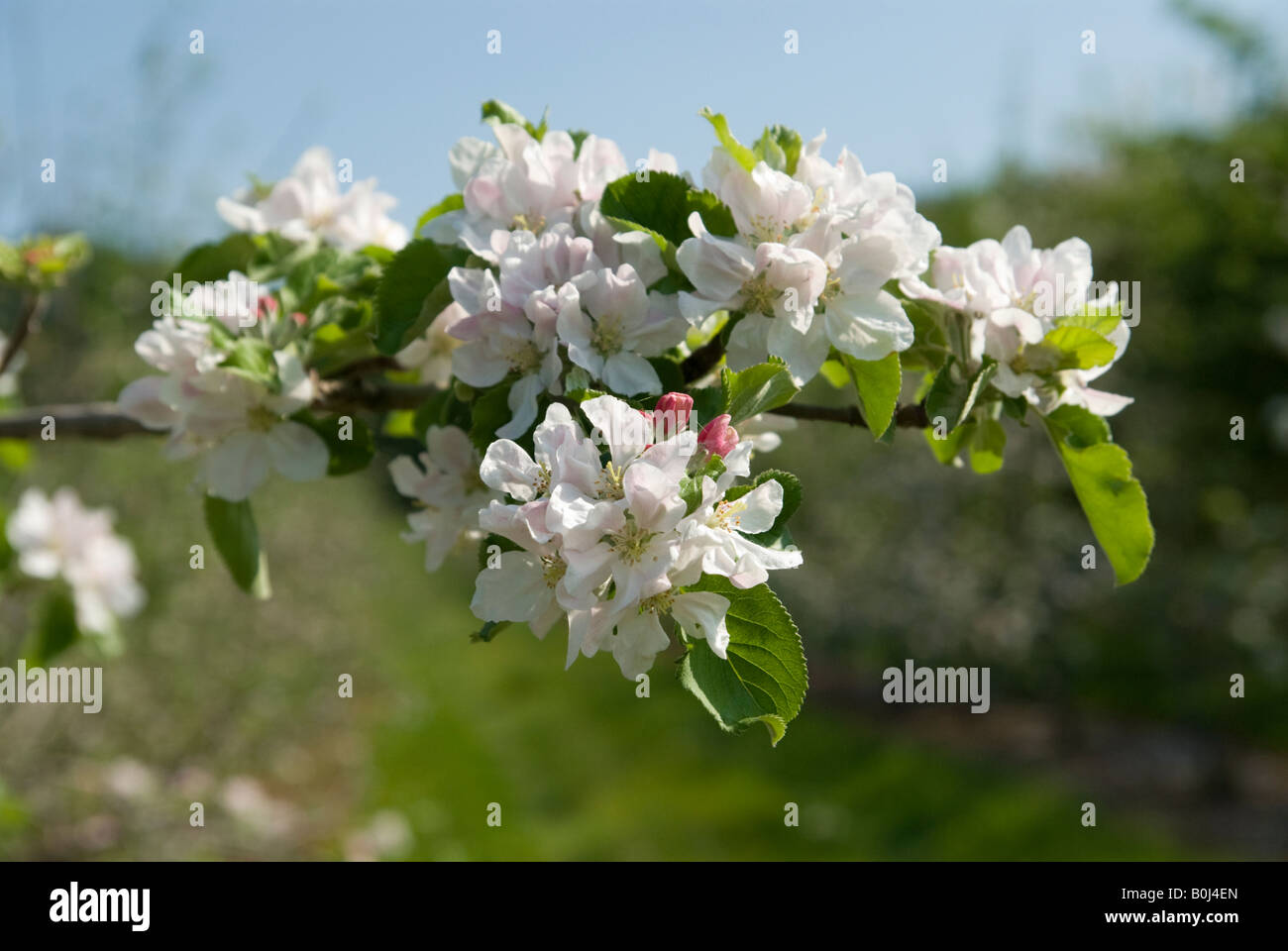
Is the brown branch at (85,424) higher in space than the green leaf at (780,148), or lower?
lower

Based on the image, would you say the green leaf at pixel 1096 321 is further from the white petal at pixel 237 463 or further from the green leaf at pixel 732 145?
the white petal at pixel 237 463

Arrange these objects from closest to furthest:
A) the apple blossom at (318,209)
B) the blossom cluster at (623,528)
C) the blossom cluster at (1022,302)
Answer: the blossom cluster at (623,528)
the blossom cluster at (1022,302)
the apple blossom at (318,209)

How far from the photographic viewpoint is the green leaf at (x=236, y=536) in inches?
47.0

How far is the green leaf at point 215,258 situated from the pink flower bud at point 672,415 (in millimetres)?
737

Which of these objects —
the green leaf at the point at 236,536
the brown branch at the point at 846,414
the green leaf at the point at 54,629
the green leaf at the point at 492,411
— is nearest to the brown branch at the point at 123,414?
the green leaf at the point at 236,536

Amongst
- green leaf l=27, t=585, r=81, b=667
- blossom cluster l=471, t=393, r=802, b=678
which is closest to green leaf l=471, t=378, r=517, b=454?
blossom cluster l=471, t=393, r=802, b=678

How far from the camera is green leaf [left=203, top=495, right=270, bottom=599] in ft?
3.92

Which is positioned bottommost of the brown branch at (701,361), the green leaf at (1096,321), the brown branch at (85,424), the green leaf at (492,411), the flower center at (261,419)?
the green leaf at (492,411)

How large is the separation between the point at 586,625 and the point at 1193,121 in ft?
23.2

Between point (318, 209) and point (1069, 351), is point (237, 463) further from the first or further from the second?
point (1069, 351)

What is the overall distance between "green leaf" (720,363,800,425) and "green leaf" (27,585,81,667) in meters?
1.75

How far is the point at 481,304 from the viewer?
0.88 metres

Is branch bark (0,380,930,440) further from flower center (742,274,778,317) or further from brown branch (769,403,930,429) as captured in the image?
flower center (742,274,778,317)
